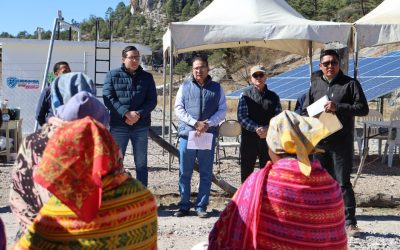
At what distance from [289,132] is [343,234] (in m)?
0.65

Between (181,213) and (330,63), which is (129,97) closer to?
(181,213)

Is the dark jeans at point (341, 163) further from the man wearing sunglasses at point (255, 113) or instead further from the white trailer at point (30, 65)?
the white trailer at point (30, 65)

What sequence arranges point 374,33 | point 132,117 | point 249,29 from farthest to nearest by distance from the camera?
point 249,29
point 374,33
point 132,117

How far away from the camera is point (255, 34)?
8383mm

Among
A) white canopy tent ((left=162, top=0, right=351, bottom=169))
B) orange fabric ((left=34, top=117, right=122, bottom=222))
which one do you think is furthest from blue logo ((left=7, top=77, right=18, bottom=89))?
orange fabric ((left=34, top=117, right=122, bottom=222))

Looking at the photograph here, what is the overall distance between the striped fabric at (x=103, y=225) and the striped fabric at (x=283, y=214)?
61cm

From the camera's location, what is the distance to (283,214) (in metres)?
2.85

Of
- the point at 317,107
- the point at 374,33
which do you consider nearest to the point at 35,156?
the point at 317,107

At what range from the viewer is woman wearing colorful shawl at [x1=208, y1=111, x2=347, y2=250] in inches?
112

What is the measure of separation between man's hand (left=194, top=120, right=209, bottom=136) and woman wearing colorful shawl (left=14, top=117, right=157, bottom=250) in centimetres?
374

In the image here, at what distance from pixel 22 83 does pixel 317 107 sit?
1218 cm

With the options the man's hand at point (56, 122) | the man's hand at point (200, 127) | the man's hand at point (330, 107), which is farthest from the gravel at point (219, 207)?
the man's hand at point (56, 122)

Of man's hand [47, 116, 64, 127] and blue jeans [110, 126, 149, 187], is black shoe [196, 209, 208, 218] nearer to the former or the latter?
blue jeans [110, 126, 149, 187]

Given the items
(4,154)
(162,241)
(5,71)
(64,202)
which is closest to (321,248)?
(64,202)
